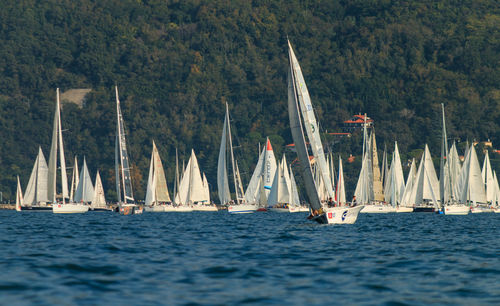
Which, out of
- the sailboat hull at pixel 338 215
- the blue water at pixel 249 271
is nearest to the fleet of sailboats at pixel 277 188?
the sailboat hull at pixel 338 215

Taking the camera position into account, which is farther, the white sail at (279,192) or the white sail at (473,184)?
the white sail at (279,192)

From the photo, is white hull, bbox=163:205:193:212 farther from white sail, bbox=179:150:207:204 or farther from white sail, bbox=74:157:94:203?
white sail, bbox=74:157:94:203

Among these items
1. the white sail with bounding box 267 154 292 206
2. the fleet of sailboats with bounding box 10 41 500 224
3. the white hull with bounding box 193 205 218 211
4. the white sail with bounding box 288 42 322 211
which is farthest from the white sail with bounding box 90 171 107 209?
the white sail with bounding box 288 42 322 211

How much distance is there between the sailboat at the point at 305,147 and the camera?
4009cm

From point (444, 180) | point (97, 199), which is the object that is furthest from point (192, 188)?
point (444, 180)

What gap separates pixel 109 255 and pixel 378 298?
10.6 metres

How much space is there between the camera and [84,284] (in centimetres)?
1975

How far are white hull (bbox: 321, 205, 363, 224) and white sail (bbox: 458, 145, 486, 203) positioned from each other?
36.4 metres

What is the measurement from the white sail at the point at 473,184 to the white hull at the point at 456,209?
1770 mm

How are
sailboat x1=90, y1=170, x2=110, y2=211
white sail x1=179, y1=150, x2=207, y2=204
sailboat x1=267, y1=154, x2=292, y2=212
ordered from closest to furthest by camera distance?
sailboat x1=267, y1=154, x2=292, y2=212 < sailboat x1=90, y1=170, x2=110, y2=211 < white sail x1=179, y1=150, x2=207, y2=204

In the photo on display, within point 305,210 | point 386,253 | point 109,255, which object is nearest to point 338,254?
point 386,253

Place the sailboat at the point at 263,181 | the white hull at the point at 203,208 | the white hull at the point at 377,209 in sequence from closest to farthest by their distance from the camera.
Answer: the white hull at the point at 377,209 → the sailboat at the point at 263,181 → the white hull at the point at 203,208

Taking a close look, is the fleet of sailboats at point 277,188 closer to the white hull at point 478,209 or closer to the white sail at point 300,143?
the white hull at point 478,209

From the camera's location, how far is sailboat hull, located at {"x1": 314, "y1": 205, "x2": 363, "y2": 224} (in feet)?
133
